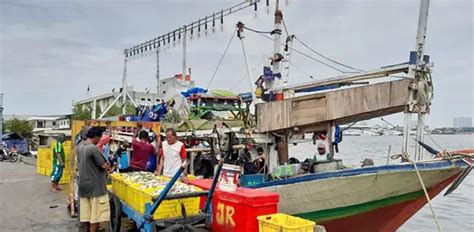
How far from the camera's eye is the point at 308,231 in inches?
176

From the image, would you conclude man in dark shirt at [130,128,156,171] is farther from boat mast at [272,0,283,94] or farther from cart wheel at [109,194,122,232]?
boat mast at [272,0,283,94]

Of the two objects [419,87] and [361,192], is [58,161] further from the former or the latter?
[419,87]

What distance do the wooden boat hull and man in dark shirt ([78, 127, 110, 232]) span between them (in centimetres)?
282

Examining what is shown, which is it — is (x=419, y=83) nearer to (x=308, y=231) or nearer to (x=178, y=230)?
(x=308, y=231)

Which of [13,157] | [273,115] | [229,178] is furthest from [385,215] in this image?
[13,157]

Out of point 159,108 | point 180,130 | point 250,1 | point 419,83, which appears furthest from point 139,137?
point 250,1

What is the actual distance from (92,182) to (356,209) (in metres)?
4.33

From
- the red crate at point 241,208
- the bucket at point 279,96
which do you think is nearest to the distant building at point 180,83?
the bucket at point 279,96

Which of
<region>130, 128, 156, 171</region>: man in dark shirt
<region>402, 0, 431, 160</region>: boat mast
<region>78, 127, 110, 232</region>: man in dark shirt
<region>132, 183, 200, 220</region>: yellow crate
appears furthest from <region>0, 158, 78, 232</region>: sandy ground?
<region>402, 0, 431, 160</region>: boat mast

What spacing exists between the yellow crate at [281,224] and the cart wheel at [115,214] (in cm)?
261

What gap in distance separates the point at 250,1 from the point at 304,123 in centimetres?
600

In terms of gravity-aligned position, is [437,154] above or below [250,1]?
below

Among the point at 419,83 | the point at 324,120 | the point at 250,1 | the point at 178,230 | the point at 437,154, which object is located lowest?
the point at 178,230

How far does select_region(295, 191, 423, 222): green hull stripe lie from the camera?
7.32m
